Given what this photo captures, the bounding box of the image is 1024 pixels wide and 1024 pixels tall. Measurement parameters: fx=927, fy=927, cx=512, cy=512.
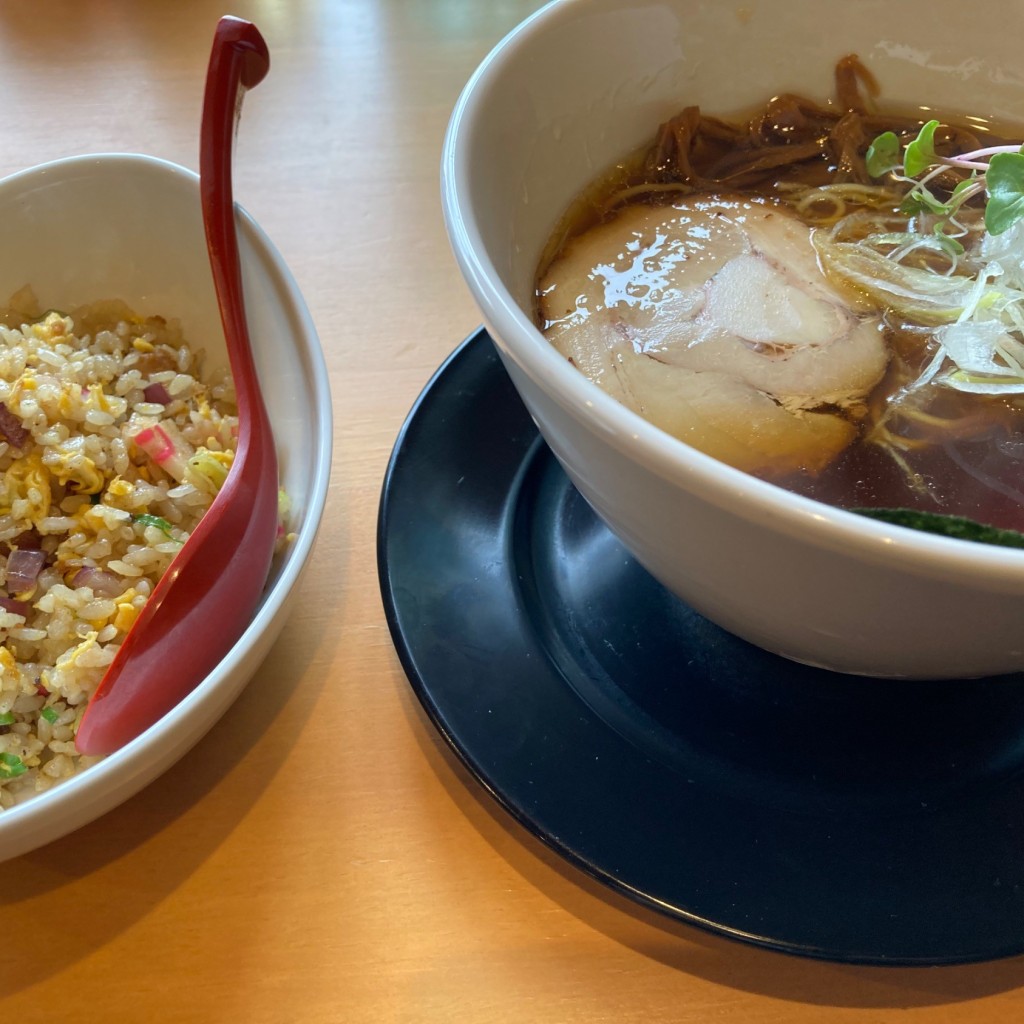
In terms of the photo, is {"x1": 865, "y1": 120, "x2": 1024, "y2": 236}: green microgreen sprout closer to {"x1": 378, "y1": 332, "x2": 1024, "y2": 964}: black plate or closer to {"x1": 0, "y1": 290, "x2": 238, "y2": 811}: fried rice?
{"x1": 378, "y1": 332, "x2": 1024, "y2": 964}: black plate

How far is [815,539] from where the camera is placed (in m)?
0.40

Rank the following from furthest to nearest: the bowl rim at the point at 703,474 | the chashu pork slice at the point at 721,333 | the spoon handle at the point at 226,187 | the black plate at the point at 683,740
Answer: the spoon handle at the point at 226,187
the chashu pork slice at the point at 721,333
the black plate at the point at 683,740
the bowl rim at the point at 703,474

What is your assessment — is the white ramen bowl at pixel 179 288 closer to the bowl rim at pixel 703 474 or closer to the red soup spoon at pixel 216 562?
the red soup spoon at pixel 216 562

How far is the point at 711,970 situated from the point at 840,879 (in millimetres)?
104

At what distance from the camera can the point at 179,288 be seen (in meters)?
0.92

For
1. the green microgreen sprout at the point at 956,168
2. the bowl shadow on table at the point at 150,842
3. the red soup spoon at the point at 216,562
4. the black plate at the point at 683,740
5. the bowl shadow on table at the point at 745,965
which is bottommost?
the bowl shadow on table at the point at 745,965

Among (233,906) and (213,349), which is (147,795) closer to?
(233,906)

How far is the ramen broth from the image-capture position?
658 mm

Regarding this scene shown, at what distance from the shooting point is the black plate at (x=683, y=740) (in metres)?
0.55

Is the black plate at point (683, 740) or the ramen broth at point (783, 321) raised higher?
the ramen broth at point (783, 321)

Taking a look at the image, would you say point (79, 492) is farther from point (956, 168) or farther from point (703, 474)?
point (956, 168)

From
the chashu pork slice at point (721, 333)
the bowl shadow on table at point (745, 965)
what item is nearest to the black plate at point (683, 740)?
the bowl shadow on table at point (745, 965)

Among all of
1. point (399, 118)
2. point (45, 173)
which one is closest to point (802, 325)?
point (45, 173)

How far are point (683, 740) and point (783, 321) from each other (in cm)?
32
